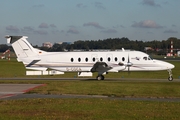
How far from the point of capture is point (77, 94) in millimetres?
25141

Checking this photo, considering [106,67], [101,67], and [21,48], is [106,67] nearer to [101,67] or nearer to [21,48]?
[101,67]

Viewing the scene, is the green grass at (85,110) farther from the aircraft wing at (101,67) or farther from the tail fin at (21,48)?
the tail fin at (21,48)

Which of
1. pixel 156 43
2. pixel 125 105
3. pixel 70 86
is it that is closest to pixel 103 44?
pixel 156 43

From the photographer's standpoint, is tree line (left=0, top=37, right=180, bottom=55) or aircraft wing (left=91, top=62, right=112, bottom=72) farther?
tree line (left=0, top=37, right=180, bottom=55)

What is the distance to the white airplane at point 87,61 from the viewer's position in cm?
3919

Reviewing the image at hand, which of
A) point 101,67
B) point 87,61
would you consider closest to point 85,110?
point 101,67

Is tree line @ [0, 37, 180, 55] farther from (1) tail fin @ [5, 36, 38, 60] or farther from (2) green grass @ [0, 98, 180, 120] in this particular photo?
(2) green grass @ [0, 98, 180, 120]

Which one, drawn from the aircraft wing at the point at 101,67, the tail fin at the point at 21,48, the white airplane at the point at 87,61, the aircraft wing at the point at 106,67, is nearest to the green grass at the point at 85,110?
the aircraft wing at the point at 101,67

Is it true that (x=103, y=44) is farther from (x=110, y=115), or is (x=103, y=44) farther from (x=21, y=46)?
(x=110, y=115)

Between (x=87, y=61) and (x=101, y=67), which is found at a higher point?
(x=87, y=61)

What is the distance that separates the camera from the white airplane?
129 ft

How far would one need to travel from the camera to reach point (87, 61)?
131 ft

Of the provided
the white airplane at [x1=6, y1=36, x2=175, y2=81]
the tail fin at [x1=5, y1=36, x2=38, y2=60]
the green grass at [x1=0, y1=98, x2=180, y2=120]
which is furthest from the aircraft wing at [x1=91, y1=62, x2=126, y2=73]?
the green grass at [x1=0, y1=98, x2=180, y2=120]

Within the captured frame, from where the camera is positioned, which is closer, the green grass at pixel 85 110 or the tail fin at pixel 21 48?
the green grass at pixel 85 110
